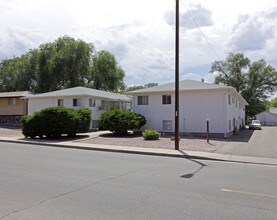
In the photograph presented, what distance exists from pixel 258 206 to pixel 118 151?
12.1 meters

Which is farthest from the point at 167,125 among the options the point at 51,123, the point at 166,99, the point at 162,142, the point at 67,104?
the point at 67,104

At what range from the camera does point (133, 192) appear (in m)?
8.01

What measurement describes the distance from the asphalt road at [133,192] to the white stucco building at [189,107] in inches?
626

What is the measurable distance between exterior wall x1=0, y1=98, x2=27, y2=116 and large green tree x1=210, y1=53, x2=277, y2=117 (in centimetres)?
4451

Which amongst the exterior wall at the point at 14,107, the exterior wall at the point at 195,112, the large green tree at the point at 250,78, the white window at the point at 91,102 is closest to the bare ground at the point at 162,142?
the exterior wall at the point at 195,112

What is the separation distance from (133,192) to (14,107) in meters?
42.0

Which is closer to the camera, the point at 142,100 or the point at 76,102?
the point at 142,100

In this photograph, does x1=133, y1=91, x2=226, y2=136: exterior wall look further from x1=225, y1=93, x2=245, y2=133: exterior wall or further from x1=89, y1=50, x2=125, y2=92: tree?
x1=89, y1=50, x2=125, y2=92: tree

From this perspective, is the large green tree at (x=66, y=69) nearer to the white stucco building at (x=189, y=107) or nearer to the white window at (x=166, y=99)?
Answer: the white stucco building at (x=189, y=107)

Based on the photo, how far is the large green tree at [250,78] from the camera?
242ft

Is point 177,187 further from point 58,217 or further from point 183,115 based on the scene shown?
point 183,115

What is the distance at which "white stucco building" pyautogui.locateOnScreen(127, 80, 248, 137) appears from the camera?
28.0 meters

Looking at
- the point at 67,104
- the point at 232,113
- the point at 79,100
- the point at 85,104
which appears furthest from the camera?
the point at 67,104

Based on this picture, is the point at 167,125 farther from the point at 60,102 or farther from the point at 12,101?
the point at 12,101
